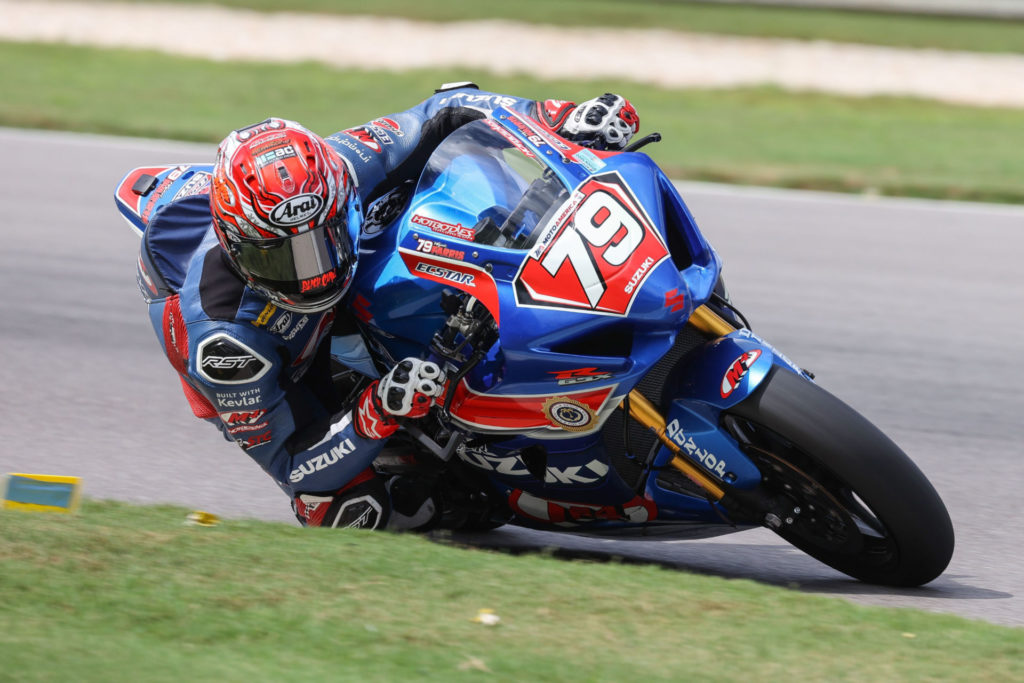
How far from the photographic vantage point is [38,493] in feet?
14.2

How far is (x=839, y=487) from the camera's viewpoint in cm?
379

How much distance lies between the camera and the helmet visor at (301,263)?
3633 mm

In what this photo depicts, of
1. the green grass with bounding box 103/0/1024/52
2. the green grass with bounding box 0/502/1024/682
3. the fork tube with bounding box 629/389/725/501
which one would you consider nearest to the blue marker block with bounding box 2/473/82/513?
the green grass with bounding box 0/502/1024/682

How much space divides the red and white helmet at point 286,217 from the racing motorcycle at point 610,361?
20cm

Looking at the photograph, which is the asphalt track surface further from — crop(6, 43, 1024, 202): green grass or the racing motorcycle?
crop(6, 43, 1024, 202): green grass

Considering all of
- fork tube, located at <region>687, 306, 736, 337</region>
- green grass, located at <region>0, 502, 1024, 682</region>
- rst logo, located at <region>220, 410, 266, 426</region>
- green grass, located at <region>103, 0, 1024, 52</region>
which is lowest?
green grass, located at <region>0, 502, 1024, 682</region>

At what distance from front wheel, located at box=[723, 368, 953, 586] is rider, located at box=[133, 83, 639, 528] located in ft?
3.09

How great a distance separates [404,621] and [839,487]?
4.31 ft

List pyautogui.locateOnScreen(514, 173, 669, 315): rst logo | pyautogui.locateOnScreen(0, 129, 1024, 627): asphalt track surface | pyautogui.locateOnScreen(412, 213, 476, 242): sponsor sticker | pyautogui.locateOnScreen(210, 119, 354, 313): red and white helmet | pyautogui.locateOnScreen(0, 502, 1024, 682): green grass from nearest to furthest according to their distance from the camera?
1. pyautogui.locateOnScreen(0, 502, 1024, 682): green grass
2. pyautogui.locateOnScreen(514, 173, 669, 315): rst logo
3. pyautogui.locateOnScreen(210, 119, 354, 313): red and white helmet
4. pyautogui.locateOnScreen(412, 213, 476, 242): sponsor sticker
5. pyautogui.locateOnScreen(0, 129, 1024, 627): asphalt track surface

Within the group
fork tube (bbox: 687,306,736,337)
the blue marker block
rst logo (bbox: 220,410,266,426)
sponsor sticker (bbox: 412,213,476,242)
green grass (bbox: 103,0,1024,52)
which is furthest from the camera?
green grass (bbox: 103,0,1024,52)

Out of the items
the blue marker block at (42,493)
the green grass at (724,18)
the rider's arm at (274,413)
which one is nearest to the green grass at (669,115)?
the green grass at (724,18)

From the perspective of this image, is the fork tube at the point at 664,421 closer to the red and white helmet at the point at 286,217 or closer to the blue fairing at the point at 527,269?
the blue fairing at the point at 527,269

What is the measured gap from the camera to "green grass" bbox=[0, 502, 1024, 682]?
10.2ft

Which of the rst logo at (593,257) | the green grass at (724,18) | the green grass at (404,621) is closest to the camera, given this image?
the green grass at (404,621)
